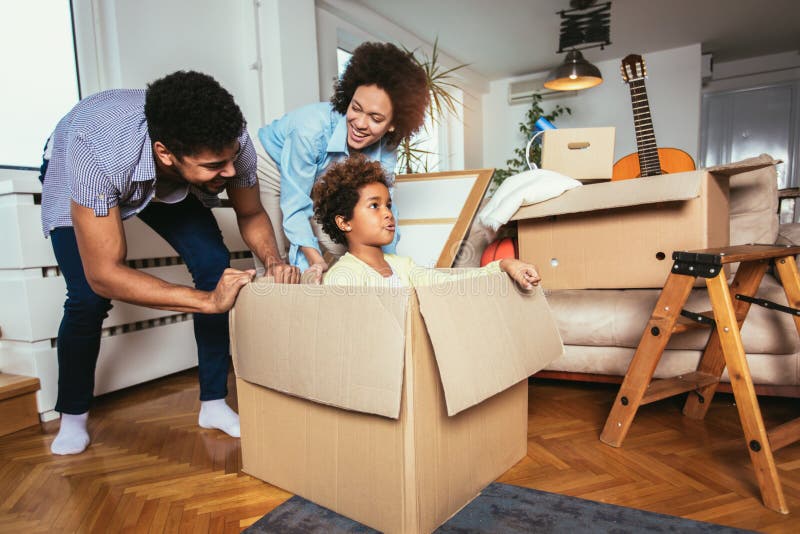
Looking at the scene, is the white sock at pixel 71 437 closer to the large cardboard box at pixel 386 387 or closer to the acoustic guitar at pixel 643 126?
the large cardboard box at pixel 386 387

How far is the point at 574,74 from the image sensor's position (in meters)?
3.98

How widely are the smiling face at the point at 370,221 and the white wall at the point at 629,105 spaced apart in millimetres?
4835

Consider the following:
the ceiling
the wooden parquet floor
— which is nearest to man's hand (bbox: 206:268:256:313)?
the wooden parquet floor

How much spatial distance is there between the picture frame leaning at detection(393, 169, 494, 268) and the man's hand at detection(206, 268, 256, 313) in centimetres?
84

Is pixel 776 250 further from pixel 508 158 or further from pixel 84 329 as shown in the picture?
pixel 508 158

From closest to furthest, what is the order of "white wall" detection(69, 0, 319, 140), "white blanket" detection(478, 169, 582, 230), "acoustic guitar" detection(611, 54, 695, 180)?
"white blanket" detection(478, 169, 582, 230) < "acoustic guitar" detection(611, 54, 695, 180) < "white wall" detection(69, 0, 319, 140)

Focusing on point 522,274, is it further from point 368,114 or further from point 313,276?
point 368,114

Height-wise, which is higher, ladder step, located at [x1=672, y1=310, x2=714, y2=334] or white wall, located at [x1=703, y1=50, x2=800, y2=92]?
white wall, located at [x1=703, y1=50, x2=800, y2=92]

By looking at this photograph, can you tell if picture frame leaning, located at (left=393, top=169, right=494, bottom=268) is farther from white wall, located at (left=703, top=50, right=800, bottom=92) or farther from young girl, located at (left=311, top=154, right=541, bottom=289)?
white wall, located at (left=703, top=50, right=800, bottom=92)

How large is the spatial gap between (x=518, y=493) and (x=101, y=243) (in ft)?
3.32

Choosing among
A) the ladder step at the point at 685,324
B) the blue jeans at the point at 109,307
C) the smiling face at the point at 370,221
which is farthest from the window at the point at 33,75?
the ladder step at the point at 685,324

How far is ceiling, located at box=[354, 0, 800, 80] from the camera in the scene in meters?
3.96

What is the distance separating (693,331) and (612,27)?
402 cm

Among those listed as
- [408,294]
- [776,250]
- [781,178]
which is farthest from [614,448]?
[781,178]
